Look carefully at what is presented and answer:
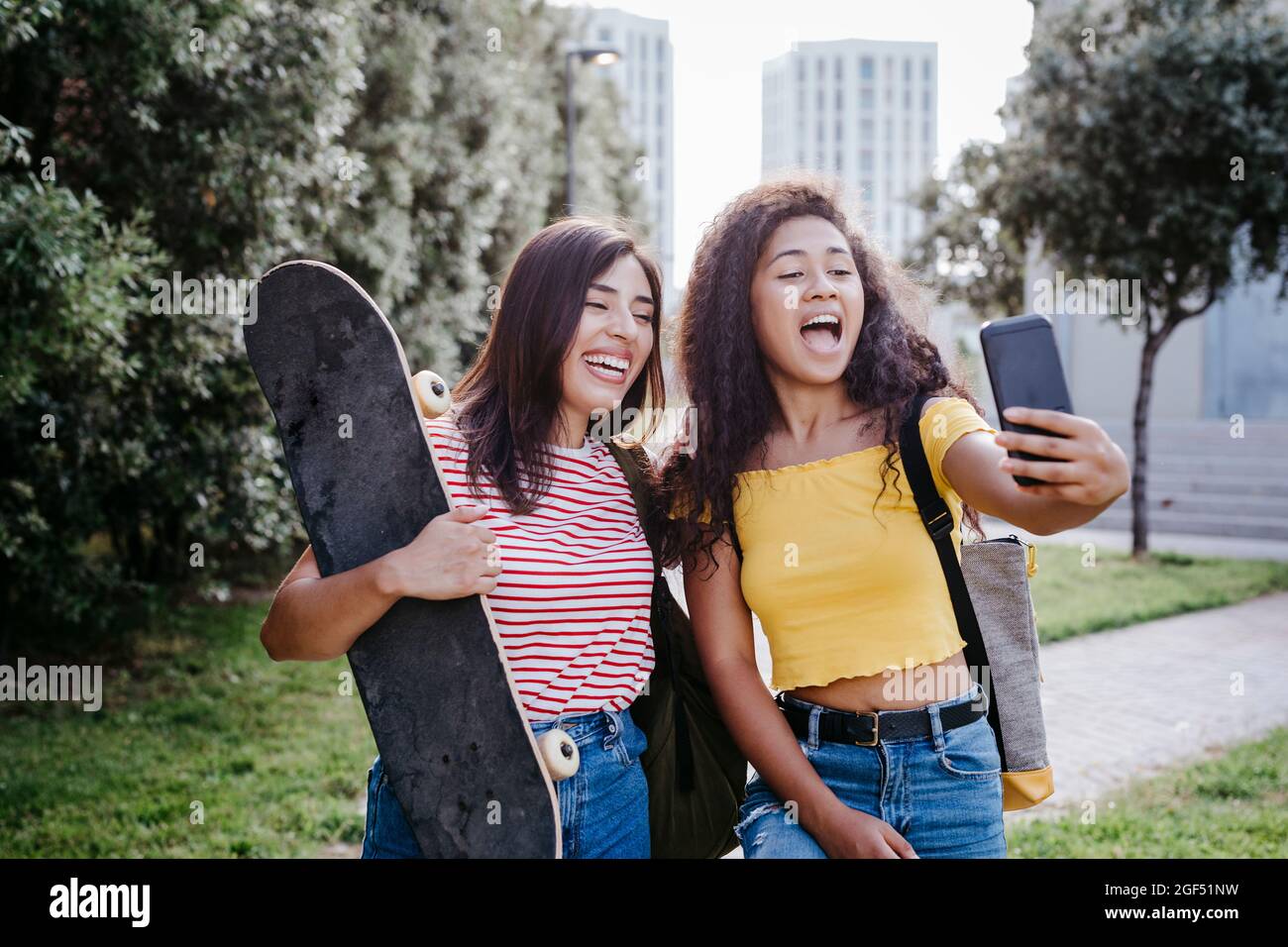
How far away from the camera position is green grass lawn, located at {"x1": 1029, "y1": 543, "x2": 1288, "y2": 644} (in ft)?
29.8

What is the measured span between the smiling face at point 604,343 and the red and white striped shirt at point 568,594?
0.56 feet

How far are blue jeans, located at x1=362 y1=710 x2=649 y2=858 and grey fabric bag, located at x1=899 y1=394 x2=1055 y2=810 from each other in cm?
75

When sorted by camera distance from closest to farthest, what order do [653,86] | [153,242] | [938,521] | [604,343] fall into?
1. [938,521]
2. [604,343]
3. [153,242]
4. [653,86]

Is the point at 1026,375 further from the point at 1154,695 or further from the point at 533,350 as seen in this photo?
the point at 1154,695

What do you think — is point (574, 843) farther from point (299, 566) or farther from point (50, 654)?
point (50, 654)

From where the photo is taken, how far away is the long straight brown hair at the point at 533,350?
223 centimetres

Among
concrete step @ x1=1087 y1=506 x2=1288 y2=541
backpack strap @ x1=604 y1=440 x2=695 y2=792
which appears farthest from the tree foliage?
concrete step @ x1=1087 y1=506 x2=1288 y2=541

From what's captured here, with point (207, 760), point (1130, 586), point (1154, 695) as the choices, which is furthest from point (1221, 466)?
point (207, 760)

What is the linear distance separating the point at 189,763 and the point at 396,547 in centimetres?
438

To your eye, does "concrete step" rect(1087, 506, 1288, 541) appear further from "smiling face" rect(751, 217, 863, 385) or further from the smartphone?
the smartphone

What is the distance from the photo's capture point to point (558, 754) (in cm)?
197

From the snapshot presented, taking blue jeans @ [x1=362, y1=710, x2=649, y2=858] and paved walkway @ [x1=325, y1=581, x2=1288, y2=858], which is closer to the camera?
blue jeans @ [x1=362, y1=710, x2=649, y2=858]

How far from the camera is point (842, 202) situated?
240cm

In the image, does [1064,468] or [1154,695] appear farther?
[1154,695]
